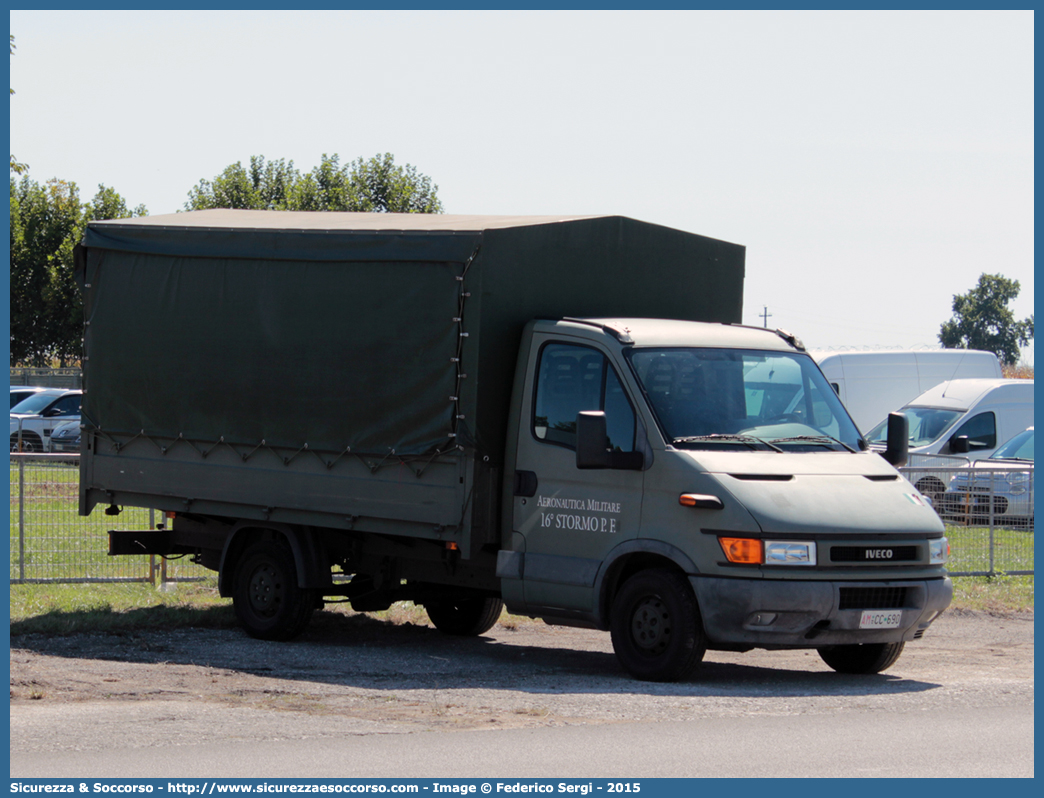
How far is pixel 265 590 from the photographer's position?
12.1m

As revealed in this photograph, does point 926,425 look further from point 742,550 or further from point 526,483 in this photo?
point 742,550

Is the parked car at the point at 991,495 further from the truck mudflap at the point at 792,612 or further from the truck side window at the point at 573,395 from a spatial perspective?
the truck side window at the point at 573,395

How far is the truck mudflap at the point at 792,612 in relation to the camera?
933cm

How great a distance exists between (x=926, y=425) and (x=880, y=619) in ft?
52.6

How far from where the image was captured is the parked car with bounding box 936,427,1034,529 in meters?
16.7

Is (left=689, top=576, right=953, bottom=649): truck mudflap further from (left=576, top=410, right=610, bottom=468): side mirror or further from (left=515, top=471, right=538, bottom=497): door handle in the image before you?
(left=515, top=471, right=538, bottom=497): door handle

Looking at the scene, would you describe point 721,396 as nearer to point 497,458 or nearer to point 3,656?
point 497,458

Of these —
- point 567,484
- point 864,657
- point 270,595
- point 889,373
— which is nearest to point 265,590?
point 270,595

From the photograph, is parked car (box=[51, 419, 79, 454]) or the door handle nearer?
the door handle

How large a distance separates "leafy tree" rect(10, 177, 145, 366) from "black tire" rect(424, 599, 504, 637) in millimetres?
47164

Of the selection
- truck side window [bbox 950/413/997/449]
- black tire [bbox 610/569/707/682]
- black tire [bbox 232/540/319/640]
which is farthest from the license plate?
truck side window [bbox 950/413/997/449]

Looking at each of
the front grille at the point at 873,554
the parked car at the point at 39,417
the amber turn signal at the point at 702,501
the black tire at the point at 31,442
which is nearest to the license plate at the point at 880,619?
the front grille at the point at 873,554

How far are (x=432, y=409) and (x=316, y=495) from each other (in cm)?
141

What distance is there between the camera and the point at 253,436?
11875mm
